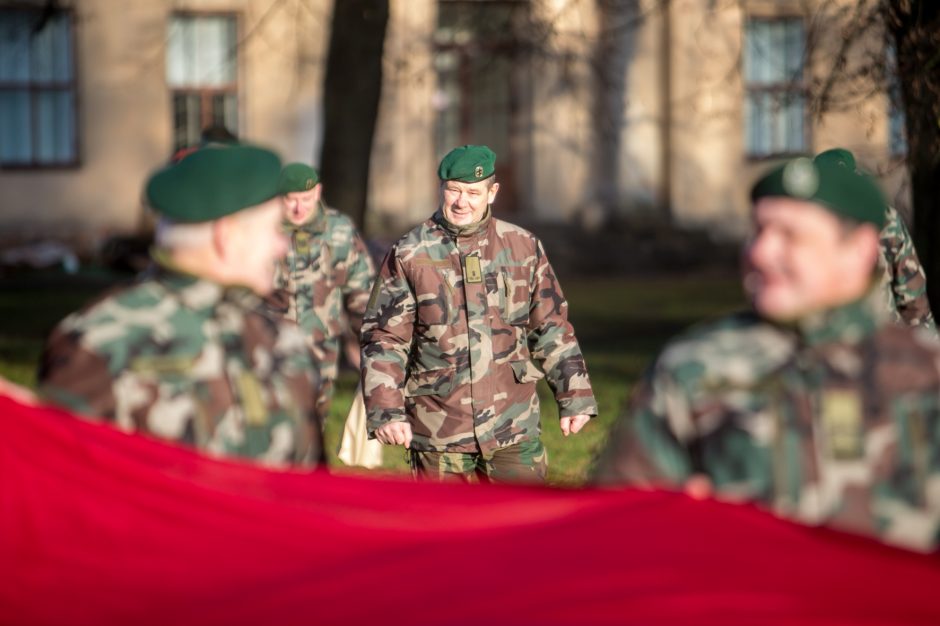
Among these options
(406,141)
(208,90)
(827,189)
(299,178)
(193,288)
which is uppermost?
(208,90)

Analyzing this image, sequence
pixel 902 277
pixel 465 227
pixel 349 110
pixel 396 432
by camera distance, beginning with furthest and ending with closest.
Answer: pixel 349 110 < pixel 902 277 < pixel 465 227 < pixel 396 432

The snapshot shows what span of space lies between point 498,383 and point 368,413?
2.27 feet

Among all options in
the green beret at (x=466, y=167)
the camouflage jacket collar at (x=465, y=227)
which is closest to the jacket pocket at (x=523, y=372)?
the camouflage jacket collar at (x=465, y=227)

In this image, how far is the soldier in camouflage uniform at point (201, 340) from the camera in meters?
4.96

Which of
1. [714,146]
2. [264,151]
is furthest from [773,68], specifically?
[264,151]

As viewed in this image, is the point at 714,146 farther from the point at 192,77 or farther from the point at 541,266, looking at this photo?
the point at 541,266

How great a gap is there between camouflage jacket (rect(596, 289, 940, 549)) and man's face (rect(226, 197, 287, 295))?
1.22 metres

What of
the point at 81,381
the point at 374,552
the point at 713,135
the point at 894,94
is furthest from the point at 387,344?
the point at 713,135

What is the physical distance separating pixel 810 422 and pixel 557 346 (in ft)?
14.2

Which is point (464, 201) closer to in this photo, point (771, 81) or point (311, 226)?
point (311, 226)

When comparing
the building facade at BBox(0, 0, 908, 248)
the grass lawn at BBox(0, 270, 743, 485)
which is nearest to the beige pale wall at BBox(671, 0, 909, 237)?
the building facade at BBox(0, 0, 908, 248)

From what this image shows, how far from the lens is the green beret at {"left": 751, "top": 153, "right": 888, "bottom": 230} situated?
15.2 feet

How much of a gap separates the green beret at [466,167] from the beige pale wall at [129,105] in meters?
22.0

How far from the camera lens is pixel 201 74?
3106 cm
